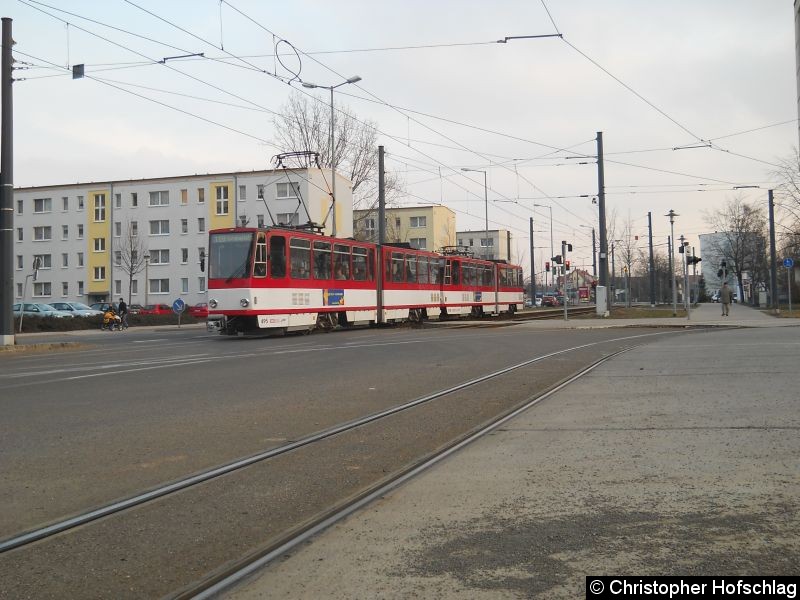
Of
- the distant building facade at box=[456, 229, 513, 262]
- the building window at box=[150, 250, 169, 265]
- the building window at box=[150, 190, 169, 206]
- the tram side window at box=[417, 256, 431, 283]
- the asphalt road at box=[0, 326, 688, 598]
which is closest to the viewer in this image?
the asphalt road at box=[0, 326, 688, 598]

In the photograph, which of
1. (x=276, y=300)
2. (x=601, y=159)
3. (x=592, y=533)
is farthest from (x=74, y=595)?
(x=601, y=159)

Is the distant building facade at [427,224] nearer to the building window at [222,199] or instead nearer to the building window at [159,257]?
the building window at [222,199]

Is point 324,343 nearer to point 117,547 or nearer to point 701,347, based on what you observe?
point 701,347

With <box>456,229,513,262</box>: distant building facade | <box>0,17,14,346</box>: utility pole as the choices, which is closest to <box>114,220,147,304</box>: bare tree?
<box>0,17,14,346</box>: utility pole

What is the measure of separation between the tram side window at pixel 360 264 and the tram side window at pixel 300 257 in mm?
3610

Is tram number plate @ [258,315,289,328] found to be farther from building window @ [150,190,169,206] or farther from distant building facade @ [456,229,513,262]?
distant building facade @ [456,229,513,262]

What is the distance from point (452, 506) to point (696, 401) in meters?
5.44

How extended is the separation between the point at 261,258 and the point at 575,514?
67.5 ft

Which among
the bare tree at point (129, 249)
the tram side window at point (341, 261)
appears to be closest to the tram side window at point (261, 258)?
the tram side window at point (341, 261)

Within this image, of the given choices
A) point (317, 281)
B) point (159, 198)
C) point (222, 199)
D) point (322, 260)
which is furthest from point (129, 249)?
point (317, 281)

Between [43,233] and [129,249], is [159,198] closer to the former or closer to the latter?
[129,249]

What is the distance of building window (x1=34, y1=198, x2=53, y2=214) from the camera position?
7188cm

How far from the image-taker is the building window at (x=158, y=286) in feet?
228

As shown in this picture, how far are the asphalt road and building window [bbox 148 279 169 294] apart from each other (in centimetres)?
5422
